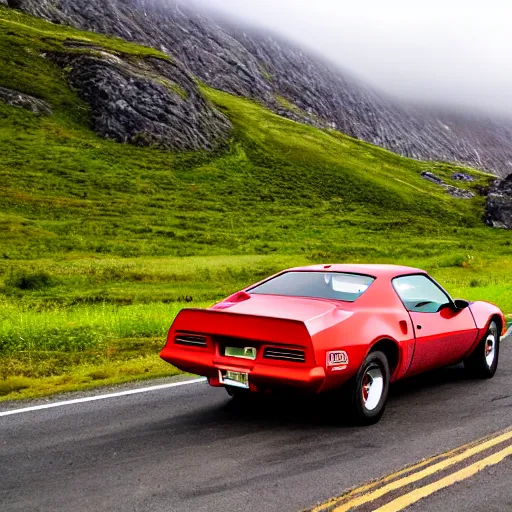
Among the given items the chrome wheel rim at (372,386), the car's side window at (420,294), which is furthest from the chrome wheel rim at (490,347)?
the chrome wheel rim at (372,386)

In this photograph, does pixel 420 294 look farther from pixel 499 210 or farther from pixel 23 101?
pixel 23 101

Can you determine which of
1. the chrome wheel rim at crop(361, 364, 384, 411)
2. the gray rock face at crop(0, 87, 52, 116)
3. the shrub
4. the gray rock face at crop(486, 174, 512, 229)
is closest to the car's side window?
the chrome wheel rim at crop(361, 364, 384, 411)

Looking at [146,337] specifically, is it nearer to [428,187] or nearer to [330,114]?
[428,187]

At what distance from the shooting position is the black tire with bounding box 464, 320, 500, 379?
326 inches

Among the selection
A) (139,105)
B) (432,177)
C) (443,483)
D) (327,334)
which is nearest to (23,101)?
(139,105)

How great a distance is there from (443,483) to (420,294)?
10.9ft

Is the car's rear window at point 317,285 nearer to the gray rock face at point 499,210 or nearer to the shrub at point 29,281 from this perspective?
the shrub at point 29,281

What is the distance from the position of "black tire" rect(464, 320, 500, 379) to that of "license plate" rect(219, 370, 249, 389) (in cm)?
382

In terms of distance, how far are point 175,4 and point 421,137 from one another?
74.2 meters

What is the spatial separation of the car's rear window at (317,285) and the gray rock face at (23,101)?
61000mm

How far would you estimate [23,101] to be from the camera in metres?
62.4

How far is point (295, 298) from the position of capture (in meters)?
6.75

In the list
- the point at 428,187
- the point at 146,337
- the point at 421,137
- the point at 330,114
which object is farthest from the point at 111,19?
the point at 146,337

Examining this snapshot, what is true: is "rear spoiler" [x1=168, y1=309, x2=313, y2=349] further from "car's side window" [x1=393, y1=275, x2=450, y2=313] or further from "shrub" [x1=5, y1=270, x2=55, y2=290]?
"shrub" [x1=5, y1=270, x2=55, y2=290]
